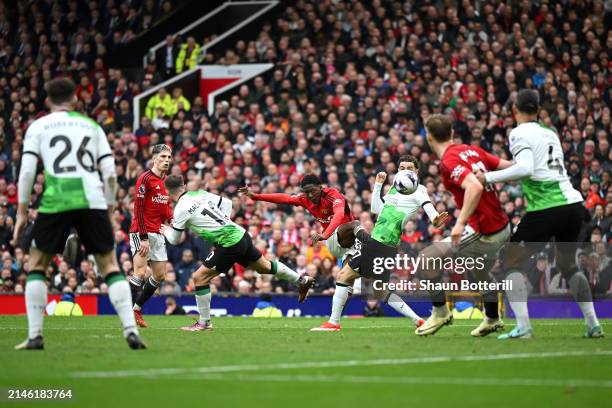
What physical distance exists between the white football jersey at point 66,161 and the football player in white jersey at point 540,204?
4.42m

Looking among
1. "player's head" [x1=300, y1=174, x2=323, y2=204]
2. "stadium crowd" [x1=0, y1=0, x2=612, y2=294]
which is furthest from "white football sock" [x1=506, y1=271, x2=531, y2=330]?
"stadium crowd" [x1=0, y1=0, x2=612, y2=294]

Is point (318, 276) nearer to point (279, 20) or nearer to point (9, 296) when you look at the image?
point (9, 296)

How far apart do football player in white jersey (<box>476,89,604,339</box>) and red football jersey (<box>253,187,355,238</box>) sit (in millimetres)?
3482

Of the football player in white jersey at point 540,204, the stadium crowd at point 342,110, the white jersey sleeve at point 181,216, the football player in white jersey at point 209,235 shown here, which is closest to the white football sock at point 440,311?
the football player in white jersey at point 540,204

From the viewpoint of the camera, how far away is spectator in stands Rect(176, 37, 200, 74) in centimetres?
3112

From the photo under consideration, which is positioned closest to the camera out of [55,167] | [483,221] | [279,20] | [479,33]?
[55,167]

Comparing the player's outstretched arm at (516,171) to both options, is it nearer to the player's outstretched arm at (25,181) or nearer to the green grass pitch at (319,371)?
the green grass pitch at (319,371)

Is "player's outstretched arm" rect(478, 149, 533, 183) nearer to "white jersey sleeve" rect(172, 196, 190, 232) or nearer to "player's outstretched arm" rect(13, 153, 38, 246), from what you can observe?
"player's outstretched arm" rect(13, 153, 38, 246)

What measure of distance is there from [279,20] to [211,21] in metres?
3.38

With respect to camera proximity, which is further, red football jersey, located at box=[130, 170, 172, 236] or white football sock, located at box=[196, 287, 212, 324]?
red football jersey, located at box=[130, 170, 172, 236]

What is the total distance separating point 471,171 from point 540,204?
3.02ft

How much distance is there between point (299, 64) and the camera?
28.7 metres

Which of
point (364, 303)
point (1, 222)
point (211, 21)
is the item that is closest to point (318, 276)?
point (364, 303)

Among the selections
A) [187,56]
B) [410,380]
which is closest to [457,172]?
[410,380]
